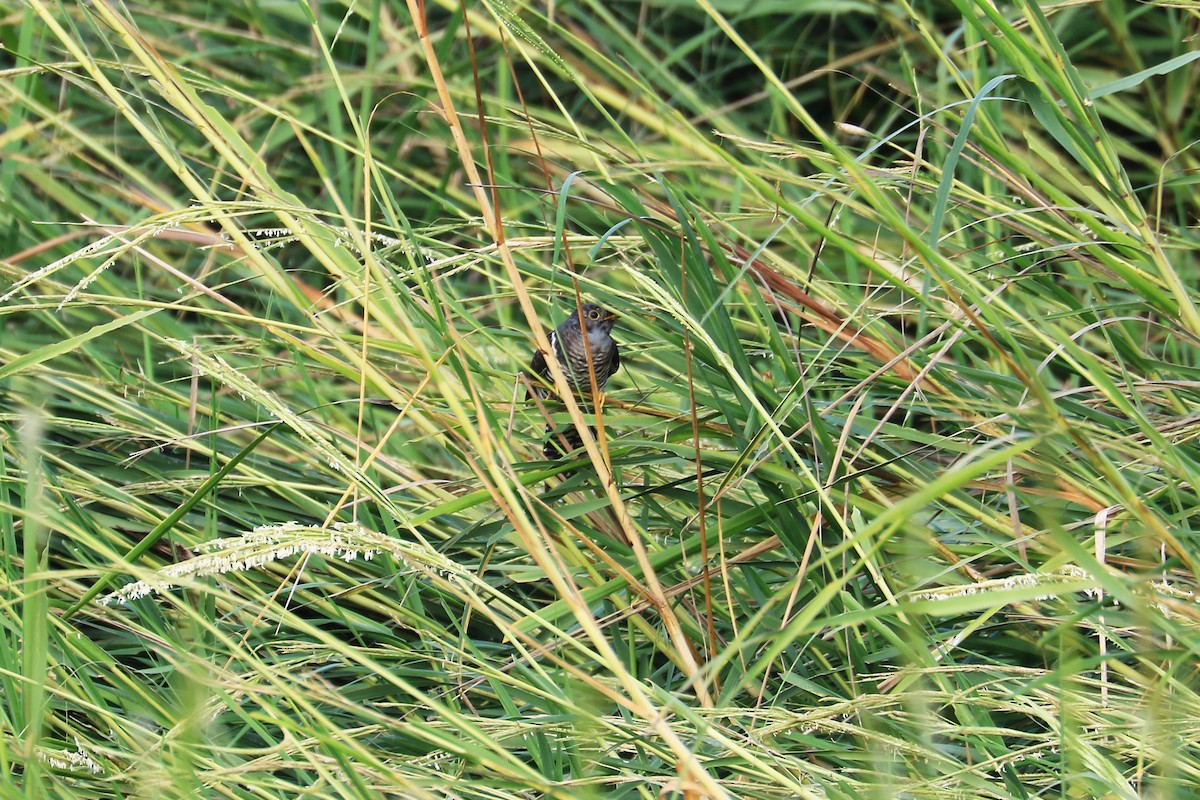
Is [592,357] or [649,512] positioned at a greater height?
[592,357]

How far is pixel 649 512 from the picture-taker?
6.67ft

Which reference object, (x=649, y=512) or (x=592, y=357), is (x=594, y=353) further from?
(x=649, y=512)

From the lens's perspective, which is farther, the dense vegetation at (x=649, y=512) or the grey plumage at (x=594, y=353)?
the grey plumage at (x=594, y=353)

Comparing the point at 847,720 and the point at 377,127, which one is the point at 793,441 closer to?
the point at 847,720

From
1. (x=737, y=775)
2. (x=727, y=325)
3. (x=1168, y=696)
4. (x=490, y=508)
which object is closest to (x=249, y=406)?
(x=490, y=508)

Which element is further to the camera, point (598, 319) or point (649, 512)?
point (598, 319)

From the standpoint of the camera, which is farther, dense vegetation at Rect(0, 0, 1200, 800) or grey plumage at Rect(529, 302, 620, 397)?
grey plumage at Rect(529, 302, 620, 397)

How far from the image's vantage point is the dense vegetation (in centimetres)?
130

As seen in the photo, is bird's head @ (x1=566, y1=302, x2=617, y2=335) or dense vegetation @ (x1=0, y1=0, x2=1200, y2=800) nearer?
dense vegetation @ (x1=0, y1=0, x2=1200, y2=800)

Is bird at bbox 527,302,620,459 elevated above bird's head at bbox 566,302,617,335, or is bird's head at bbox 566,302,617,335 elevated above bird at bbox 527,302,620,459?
bird's head at bbox 566,302,617,335

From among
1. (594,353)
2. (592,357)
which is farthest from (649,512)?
(594,353)

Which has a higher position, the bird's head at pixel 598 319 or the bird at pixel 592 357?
the bird's head at pixel 598 319

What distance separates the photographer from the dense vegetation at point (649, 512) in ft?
4.25

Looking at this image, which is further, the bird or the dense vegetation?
the bird
